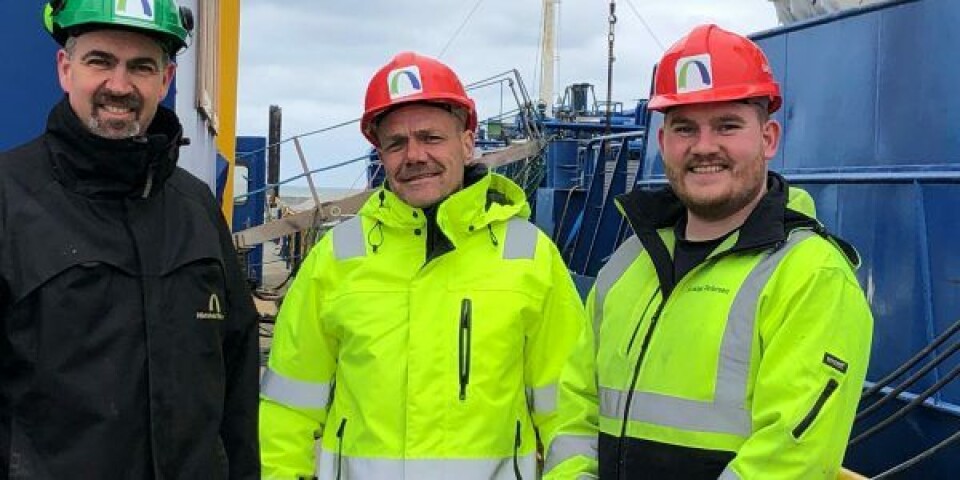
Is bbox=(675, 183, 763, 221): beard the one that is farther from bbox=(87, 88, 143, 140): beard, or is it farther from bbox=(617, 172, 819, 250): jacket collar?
bbox=(87, 88, 143, 140): beard

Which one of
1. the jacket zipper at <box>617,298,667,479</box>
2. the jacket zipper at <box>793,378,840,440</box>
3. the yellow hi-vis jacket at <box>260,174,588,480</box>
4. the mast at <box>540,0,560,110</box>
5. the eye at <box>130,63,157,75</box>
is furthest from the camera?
the mast at <box>540,0,560,110</box>

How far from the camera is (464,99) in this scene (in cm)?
294

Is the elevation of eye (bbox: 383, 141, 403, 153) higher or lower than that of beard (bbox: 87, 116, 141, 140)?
higher

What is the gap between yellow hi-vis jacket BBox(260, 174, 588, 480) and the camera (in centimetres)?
273

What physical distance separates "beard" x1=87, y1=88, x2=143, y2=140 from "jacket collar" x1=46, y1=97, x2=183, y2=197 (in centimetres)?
2

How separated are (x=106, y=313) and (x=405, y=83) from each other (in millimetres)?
1074

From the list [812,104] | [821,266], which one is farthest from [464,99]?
[812,104]

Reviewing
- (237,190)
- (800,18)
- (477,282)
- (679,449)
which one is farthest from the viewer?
(237,190)

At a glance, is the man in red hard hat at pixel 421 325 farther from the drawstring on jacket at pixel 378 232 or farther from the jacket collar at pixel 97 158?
the jacket collar at pixel 97 158

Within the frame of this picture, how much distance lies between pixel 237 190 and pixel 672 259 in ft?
50.3

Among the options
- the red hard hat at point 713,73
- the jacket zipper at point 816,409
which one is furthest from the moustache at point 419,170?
the jacket zipper at point 816,409

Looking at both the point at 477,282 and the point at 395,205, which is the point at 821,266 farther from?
the point at 395,205

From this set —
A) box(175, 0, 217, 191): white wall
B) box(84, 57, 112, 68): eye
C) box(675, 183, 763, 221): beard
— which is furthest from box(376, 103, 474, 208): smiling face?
box(175, 0, 217, 191): white wall

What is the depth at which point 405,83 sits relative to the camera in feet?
9.35
